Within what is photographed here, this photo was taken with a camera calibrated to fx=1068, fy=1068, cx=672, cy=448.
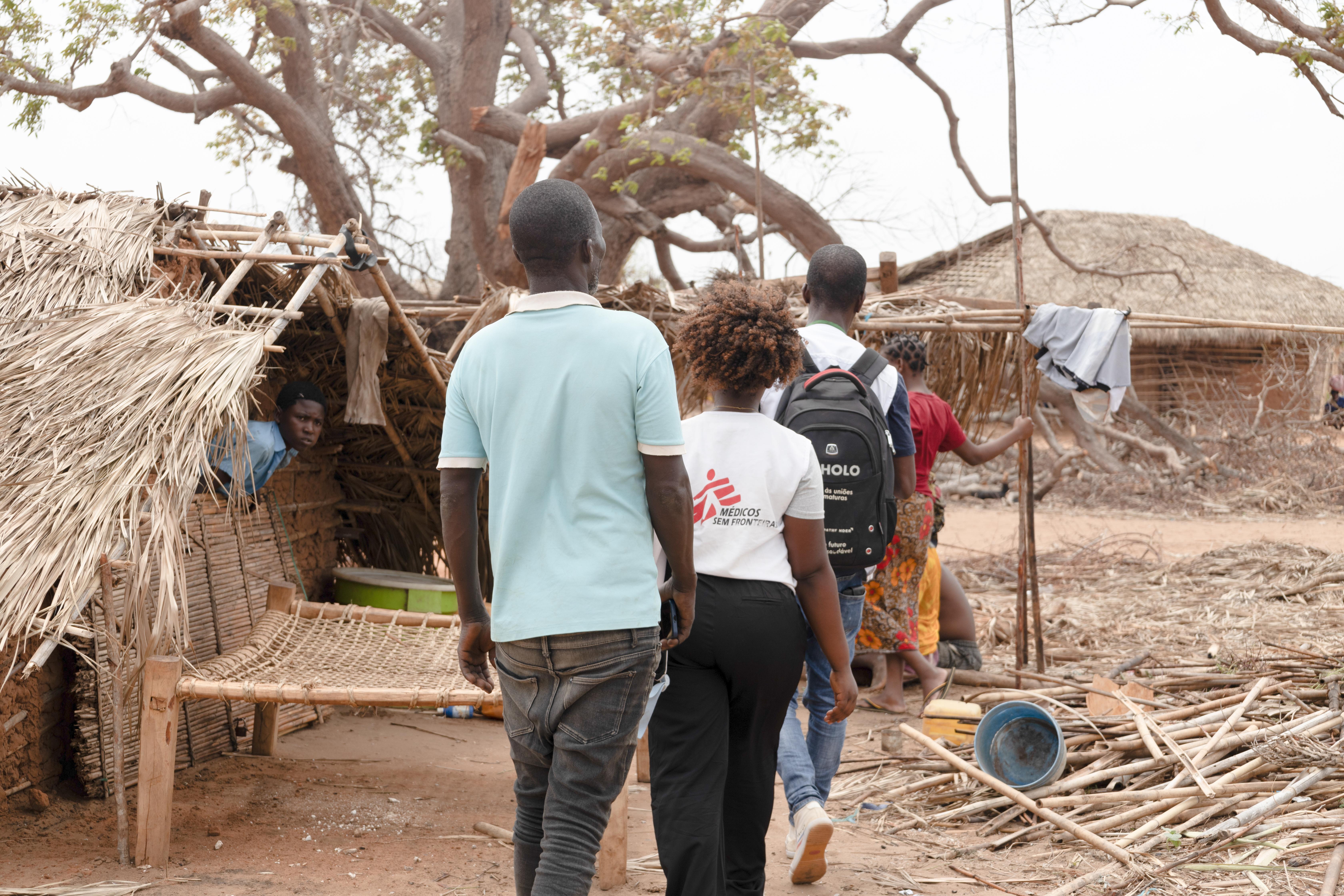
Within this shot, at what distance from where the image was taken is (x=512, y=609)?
204cm

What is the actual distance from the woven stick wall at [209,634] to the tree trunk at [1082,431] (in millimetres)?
6938

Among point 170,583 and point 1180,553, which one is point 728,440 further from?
point 1180,553

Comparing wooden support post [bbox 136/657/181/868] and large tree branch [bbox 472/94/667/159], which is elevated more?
large tree branch [bbox 472/94/667/159]

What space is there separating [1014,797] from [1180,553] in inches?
280

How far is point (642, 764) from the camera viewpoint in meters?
4.38

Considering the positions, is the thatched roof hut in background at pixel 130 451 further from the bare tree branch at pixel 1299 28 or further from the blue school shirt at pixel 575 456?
the bare tree branch at pixel 1299 28

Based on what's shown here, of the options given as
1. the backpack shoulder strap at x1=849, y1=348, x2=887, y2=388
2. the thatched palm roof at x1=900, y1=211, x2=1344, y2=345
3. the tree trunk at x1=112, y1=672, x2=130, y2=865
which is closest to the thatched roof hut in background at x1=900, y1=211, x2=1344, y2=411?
the thatched palm roof at x1=900, y1=211, x2=1344, y2=345

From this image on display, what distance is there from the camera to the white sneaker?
294cm

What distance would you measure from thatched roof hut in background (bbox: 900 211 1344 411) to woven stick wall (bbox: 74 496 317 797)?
12.1m

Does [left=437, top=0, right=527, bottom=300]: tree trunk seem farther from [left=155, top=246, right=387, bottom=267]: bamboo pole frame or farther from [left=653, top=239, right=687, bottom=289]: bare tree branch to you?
[left=155, top=246, right=387, bottom=267]: bamboo pole frame

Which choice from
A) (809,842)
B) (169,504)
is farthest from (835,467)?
(169,504)

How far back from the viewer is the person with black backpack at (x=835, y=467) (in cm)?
288

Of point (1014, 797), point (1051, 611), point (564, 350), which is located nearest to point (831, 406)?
point (564, 350)

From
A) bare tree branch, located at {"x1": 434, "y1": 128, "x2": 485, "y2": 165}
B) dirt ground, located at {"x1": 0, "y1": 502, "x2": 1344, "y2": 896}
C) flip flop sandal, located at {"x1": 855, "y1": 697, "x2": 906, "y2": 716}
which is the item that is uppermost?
bare tree branch, located at {"x1": 434, "y1": 128, "x2": 485, "y2": 165}
